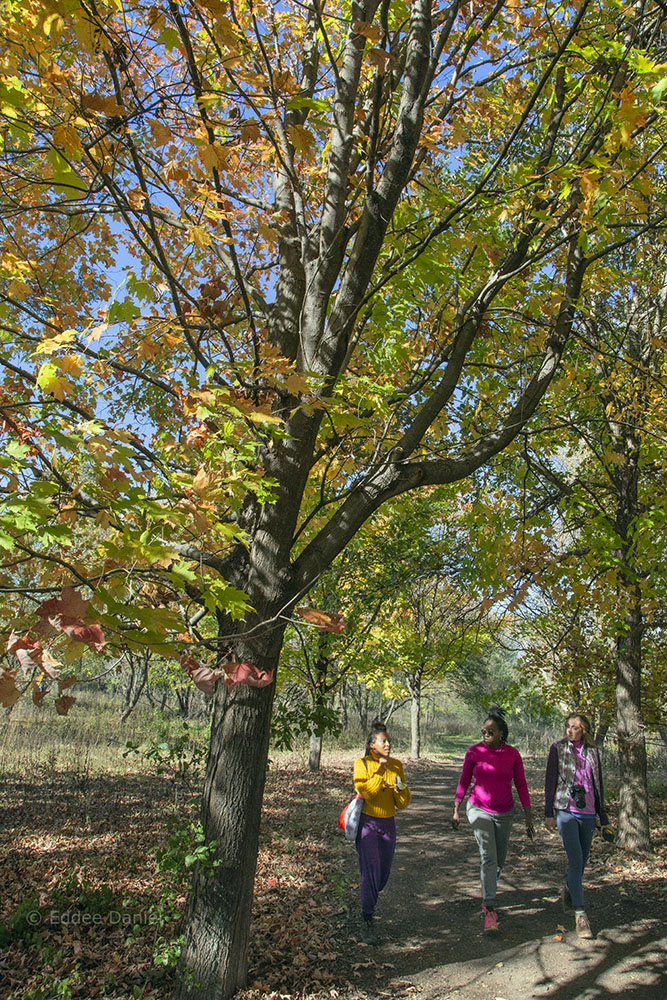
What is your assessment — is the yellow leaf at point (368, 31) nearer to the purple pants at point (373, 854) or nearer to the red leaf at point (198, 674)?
the red leaf at point (198, 674)

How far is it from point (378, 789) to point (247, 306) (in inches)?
152

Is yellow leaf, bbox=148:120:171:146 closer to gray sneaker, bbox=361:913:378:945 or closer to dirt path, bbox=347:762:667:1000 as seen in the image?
dirt path, bbox=347:762:667:1000

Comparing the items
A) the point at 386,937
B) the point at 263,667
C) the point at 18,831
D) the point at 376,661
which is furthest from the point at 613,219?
the point at 376,661

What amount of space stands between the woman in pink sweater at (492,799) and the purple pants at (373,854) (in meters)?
0.61

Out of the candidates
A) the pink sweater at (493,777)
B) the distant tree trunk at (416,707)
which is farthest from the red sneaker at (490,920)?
the distant tree trunk at (416,707)

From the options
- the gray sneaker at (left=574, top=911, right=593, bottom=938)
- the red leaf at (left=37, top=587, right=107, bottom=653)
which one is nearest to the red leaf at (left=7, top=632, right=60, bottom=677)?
the red leaf at (left=37, top=587, right=107, bottom=653)

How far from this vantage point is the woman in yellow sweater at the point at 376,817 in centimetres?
488

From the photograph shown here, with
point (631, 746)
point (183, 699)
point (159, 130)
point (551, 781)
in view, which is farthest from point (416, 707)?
point (159, 130)

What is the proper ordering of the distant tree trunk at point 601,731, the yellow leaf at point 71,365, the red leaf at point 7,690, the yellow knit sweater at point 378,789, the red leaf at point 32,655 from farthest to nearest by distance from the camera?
1. the distant tree trunk at point 601,731
2. the yellow knit sweater at point 378,789
3. the yellow leaf at point 71,365
4. the red leaf at point 7,690
5. the red leaf at point 32,655

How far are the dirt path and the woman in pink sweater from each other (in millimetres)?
399

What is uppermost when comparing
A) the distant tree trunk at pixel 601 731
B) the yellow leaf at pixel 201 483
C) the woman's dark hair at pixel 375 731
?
the yellow leaf at pixel 201 483

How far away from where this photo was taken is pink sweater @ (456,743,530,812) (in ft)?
16.8

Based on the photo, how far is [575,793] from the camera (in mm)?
5156

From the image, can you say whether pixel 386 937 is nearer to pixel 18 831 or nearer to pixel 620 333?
pixel 18 831
